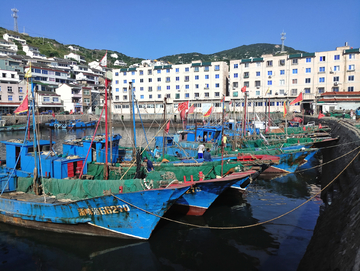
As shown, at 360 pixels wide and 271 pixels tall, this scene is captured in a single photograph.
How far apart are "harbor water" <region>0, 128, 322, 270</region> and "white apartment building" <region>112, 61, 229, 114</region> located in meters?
52.4

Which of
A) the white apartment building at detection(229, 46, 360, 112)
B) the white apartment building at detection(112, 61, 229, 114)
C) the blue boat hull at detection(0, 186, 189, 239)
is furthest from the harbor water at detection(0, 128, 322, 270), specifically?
the white apartment building at detection(112, 61, 229, 114)

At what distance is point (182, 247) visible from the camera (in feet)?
37.2

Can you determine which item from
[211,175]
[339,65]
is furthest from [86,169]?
[339,65]

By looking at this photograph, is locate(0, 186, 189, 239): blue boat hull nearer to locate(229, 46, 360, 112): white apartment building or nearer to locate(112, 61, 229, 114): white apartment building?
locate(229, 46, 360, 112): white apartment building

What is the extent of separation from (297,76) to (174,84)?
103ft

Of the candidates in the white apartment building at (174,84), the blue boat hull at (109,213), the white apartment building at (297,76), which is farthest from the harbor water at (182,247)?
the white apartment building at (174,84)

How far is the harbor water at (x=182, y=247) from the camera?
1011cm

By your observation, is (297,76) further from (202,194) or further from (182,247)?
(182,247)

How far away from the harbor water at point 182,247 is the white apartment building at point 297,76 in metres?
47.8

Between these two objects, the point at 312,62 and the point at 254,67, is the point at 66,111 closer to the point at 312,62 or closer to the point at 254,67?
the point at 254,67

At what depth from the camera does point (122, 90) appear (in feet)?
257

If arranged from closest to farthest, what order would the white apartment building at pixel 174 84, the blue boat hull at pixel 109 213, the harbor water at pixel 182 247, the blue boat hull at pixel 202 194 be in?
the harbor water at pixel 182 247, the blue boat hull at pixel 109 213, the blue boat hull at pixel 202 194, the white apartment building at pixel 174 84

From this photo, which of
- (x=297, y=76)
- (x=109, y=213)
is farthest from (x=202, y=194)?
(x=297, y=76)

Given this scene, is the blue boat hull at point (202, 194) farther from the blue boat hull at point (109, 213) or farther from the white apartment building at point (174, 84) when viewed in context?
the white apartment building at point (174, 84)
